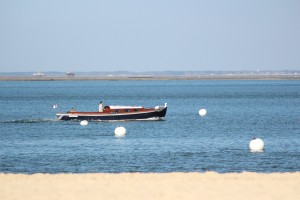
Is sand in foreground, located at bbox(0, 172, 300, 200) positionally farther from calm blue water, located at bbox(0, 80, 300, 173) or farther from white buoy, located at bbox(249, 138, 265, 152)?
white buoy, located at bbox(249, 138, 265, 152)

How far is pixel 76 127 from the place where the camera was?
252 ft

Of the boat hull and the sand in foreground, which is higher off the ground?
the sand in foreground

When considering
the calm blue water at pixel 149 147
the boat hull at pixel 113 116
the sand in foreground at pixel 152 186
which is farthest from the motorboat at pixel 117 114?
the sand in foreground at pixel 152 186

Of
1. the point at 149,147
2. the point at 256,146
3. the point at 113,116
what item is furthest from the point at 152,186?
the point at 113,116

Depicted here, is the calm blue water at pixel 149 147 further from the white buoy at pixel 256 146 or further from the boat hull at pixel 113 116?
the boat hull at pixel 113 116

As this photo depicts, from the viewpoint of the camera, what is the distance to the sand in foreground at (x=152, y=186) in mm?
23453

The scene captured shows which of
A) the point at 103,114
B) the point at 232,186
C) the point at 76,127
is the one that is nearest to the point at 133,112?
the point at 103,114

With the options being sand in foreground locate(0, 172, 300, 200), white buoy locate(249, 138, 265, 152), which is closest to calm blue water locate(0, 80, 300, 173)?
white buoy locate(249, 138, 265, 152)

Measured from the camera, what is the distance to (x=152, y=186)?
2531 centimetres

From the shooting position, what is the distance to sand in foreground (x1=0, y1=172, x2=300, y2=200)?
23453mm

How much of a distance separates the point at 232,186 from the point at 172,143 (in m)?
31.8

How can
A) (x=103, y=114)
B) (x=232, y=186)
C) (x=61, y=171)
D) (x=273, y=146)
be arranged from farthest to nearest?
1. (x=103, y=114)
2. (x=273, y=146)
3. (x=61, y=171)
4. (x=232, y=186)

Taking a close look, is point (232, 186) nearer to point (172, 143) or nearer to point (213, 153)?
point (213, 153)

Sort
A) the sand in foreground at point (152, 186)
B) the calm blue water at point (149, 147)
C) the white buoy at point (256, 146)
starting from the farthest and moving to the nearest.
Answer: the white buoy at point (256, 146), the calm blue water at point (149, 147), the sand in foreground at point (152, 186)
